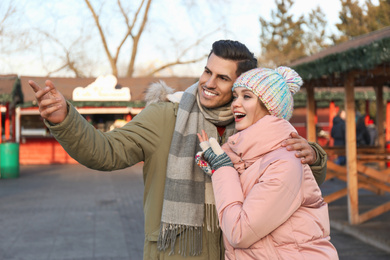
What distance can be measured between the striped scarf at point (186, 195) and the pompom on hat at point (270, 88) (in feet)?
0.90

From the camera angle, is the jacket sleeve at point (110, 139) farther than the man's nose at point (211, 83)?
No

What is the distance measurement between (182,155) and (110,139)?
353 millimetres

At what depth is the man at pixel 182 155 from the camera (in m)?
2.23

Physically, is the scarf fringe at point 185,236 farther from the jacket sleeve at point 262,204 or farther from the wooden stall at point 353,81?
the wooden stall at point 353,81

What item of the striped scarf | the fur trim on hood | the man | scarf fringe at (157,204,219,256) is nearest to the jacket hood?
the man

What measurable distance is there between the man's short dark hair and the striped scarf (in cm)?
26

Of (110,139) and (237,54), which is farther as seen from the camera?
(237,54)

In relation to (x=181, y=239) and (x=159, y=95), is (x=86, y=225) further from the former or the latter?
(x=181, y=239)

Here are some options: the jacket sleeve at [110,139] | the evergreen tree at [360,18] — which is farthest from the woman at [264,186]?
the evergreen tree at [360,18]

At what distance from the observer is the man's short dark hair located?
2365 millimetres

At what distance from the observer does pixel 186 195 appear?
2.24 m

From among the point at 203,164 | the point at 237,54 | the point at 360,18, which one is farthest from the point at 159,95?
the point at 360,18

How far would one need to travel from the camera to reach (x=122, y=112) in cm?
1991

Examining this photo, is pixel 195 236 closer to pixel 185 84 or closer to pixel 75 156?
pixel 75 156
